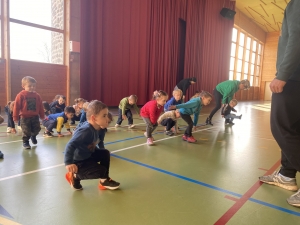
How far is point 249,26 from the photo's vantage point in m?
18.9

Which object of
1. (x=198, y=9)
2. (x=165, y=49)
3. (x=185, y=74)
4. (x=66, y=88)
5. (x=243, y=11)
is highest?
(x=243, y=11)

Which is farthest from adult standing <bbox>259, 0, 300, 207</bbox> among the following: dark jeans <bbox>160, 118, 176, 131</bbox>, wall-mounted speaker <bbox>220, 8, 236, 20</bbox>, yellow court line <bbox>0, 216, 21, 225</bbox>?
wall-mounted speaker <bbox>220, 8, 236, 20</bbox>

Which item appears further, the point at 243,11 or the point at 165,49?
the point at 243,11

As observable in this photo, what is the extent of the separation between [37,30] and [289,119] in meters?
7.40

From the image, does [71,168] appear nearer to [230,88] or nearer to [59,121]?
[59,121]

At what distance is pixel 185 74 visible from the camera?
11680 mm

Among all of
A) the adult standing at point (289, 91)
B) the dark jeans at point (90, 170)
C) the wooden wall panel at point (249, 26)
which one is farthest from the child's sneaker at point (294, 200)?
the wooden wall panel at point (249, 26)

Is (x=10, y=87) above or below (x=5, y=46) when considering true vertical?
below

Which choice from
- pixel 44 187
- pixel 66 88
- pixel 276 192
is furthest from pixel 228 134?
pixel 66 88

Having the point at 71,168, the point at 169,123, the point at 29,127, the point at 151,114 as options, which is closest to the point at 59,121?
the point at 29,127

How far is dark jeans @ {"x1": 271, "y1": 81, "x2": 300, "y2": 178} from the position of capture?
182cm

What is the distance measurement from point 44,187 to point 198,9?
12037 mm

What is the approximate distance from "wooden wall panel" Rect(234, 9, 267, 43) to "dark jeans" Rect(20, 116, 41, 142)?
651 inches

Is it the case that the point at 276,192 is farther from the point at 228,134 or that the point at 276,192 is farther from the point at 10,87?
the point at 10,87
